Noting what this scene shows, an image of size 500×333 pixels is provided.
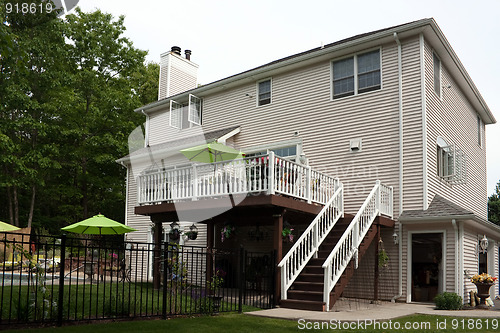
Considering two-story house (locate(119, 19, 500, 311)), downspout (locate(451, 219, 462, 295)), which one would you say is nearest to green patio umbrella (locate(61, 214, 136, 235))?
two-story house (locate(119, 19, 500, 311))

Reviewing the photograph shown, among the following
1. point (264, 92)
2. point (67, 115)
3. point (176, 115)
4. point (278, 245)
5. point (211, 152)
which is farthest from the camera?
point (67, 115)

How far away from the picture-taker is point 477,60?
21.0 meters

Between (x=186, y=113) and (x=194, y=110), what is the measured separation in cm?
65

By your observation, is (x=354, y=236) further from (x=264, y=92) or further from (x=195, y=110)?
(x=195, y=110)

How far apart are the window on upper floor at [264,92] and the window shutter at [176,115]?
4.58m

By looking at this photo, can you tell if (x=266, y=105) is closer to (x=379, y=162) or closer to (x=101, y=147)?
(x=379, y=162)

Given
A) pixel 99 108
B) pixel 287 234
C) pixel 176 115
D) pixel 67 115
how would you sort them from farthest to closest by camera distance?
pixel 99 108 < pixel 67 115 < pixel 176 115 < pixel 287 234

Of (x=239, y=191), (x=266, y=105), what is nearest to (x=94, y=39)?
(x=266, y=105)

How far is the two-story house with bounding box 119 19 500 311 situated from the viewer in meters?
11.6

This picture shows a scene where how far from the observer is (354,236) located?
37.2ft

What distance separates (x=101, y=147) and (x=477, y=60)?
2118cm

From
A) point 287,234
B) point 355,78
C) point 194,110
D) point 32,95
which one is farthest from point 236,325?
point 32,95

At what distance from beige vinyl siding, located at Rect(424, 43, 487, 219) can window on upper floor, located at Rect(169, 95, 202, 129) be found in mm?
9394

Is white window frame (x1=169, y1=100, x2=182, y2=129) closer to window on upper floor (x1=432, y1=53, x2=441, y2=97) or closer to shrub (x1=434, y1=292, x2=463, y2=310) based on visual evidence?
Answer: window on upper floor (x1=432, y1=53, x2=441, y2=97)
